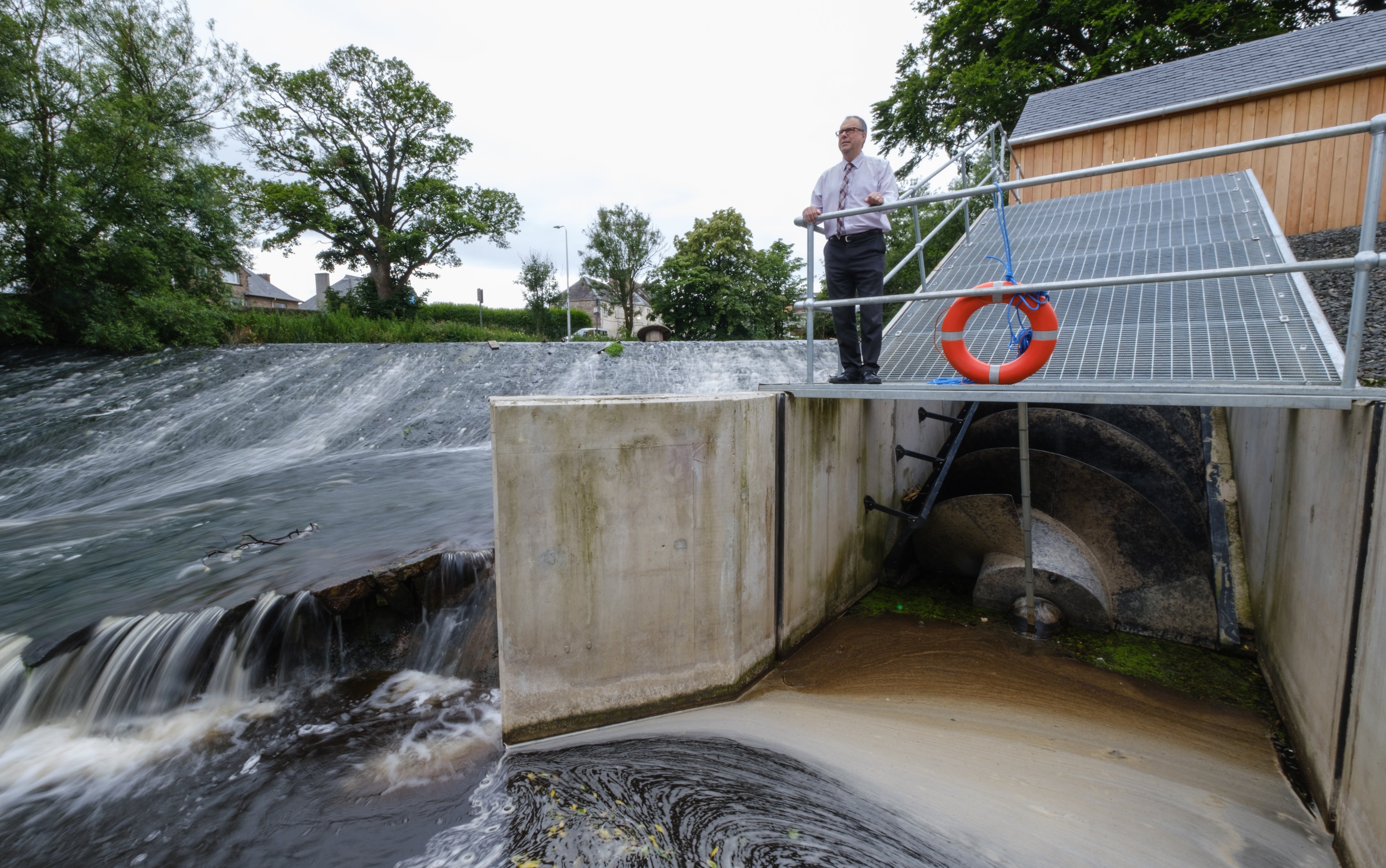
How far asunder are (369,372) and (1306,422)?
15.2m

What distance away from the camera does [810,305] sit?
4.19 m

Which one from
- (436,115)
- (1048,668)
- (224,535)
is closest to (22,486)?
(224,535)

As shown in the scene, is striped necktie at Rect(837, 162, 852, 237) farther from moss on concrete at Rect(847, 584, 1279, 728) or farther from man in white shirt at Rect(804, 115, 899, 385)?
moss on concrete at Rect(847, 584, 1279, 728)

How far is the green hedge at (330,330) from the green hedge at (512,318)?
1230 centimetres

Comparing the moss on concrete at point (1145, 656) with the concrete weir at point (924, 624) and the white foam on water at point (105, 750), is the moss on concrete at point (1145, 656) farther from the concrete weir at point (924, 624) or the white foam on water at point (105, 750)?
the white foam on water at point (105, 750)

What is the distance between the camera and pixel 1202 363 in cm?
408

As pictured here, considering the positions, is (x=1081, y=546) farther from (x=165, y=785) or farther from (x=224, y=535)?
(x=224, y=535)

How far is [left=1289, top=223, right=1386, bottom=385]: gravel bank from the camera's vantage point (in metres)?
4.34

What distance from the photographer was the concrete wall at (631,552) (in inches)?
142

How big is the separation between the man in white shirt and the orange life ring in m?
0.63

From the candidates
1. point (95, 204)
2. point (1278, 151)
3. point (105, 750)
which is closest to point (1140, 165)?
point (105, 750)

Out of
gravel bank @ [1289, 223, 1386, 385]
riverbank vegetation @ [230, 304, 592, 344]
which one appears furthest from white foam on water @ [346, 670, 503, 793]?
riverbank vegetation @ [230, 304, 592, 344]

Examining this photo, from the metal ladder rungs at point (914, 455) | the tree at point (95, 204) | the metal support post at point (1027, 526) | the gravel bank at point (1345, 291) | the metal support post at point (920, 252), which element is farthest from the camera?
the tree at point (95, 204)

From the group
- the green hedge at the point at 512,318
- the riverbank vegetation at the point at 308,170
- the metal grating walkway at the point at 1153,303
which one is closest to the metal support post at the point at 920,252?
the metal grating walkway at the point at 1153,303
